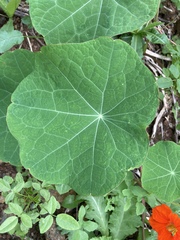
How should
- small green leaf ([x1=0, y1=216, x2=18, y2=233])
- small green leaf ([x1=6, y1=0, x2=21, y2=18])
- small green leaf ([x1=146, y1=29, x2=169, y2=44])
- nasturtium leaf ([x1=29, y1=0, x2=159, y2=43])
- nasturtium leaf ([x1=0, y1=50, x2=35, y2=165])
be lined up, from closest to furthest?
1. small green leaf ([x1=0, y1=216, x2=18, y2=233])
2. nasturtium leaf ([x1=29, y1=0, x2=159, y2=43])
3. nasturtium leaf ([x1=0, y1=50, x2=35, y2=165])
4. small green leaf ([x1=6, y1=0, x2=21, y2=18])
5. small green leaf ([x1=146, y1=29, x2=169, y2=44])

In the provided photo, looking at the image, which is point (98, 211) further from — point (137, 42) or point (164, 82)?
point (137, 42)

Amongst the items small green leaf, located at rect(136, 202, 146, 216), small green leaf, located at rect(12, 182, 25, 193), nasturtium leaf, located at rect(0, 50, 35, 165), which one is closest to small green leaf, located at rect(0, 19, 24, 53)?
nasturtium leaf, located at rect(0, 50, 35, 165)

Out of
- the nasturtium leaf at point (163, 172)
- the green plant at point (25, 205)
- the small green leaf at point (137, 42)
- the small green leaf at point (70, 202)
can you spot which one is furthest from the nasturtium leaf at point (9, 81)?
the nasturtium leaf at point (163, 172)

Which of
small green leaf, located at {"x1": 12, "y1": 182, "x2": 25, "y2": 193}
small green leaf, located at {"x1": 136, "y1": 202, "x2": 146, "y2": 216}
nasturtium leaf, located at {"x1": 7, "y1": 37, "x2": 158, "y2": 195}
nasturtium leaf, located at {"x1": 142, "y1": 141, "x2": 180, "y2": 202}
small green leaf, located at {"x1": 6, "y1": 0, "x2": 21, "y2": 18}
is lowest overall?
small green leaf, located at {"x1": 136, "y1": 202, "x2": 146, "y2": 216}

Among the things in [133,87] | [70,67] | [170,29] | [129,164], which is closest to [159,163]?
[129,164]

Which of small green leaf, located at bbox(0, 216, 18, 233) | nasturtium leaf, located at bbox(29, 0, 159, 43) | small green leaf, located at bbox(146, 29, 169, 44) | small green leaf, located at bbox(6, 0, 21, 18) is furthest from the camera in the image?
small green leaf, located at bbox(146, 29, 169, 44)

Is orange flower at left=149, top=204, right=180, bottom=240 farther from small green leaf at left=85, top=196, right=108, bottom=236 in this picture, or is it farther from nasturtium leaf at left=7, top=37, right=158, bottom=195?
nasturtium leaf at left=7, top=37, right=158, bottom=195

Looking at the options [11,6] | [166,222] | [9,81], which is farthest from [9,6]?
[166,222]
